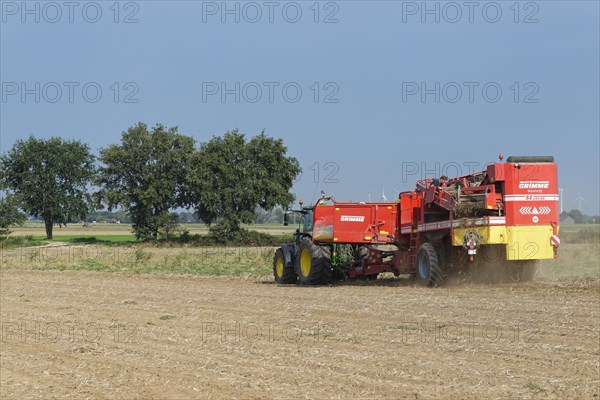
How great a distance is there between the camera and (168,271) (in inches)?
1246

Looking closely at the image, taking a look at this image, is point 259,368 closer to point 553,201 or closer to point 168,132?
point 553,201

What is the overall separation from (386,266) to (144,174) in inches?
1802

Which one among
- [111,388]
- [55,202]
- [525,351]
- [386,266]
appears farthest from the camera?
[55,202]

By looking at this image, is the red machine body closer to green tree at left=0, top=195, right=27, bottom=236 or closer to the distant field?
green tree at left=0, top=195, right=27, bottom=236

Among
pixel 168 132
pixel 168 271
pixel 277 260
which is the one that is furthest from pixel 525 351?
pixel 168 132

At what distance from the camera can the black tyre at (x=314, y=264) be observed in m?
21.6

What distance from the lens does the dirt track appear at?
903cm

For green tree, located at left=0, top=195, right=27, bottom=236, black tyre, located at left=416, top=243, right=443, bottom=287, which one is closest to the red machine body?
black tyre, located at left=416, top=243, right=443, bottom=287

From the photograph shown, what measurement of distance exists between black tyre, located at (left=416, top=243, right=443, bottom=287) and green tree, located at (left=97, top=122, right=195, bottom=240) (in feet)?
151

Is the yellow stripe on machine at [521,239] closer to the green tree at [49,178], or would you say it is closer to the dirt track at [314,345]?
the dirt track at [314,345]

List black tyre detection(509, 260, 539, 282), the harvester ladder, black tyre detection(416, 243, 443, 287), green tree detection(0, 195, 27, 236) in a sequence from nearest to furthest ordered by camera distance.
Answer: black tyre detection(416, 243, 443, 287) → black tyre detection(509, 260, 539, 282) → the harvester ladder → green tree detection(0, 195, 27, 236)

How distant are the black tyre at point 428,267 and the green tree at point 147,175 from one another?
4599cm

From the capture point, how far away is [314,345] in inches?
454

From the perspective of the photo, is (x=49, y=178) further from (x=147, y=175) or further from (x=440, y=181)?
(x=440, y=181)
